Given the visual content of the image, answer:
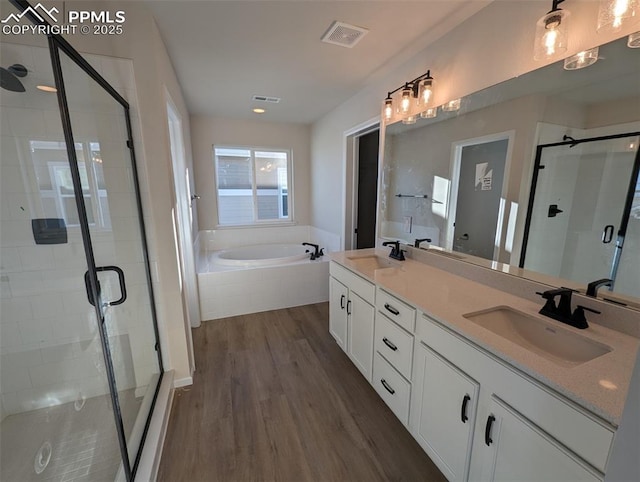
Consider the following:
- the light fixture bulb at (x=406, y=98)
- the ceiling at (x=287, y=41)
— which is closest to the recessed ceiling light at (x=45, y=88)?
the ceiling at (x=287, y=41)

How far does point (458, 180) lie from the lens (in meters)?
1.90

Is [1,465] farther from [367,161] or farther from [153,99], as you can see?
[367,161]

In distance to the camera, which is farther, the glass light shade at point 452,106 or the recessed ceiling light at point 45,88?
the glass light shade at point 452,106

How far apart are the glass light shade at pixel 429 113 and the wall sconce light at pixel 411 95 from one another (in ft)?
0.18

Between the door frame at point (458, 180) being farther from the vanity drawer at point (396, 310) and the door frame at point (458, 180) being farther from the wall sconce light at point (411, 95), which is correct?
the vanity drawer at point (396, 310)

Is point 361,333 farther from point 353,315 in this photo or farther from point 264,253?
point 264,253

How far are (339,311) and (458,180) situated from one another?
1.41 m

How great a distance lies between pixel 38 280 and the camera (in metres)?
1.55

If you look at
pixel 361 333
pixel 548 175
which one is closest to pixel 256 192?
pixel 361 333

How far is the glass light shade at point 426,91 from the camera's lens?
192 centimetres

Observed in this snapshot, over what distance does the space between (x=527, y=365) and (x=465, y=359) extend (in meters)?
0.27

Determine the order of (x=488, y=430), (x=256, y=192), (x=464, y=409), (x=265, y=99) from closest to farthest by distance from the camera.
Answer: (x=488, y=430) → (x=464, y=409) → (x=265, y=99) → (x=256, y=192)

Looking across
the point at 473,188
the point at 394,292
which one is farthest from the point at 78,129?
the point at 473,188

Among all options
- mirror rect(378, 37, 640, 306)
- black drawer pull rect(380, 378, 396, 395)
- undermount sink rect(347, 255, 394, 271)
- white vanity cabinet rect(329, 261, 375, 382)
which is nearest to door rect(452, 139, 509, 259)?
mirror rect(378, 37, 640, 306)
